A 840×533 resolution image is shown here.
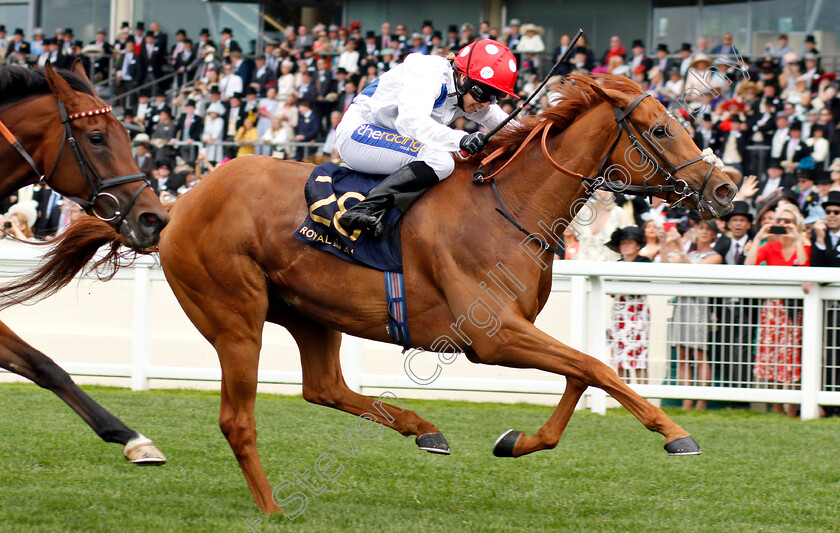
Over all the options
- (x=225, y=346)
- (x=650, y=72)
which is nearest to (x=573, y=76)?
(x=225, y=346)

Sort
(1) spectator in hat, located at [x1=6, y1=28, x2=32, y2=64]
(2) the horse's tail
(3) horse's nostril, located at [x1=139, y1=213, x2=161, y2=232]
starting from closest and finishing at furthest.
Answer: (3) horse's nostril, located at [x1=139, y1=213, x2=161, y2=232] < (2) the horse's tail < (1) spectator in hat, located at [x1=6, y1=28, x2=32, y2=64]

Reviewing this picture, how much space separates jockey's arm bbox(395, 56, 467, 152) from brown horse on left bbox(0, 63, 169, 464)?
1.07m

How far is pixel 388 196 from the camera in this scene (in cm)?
387

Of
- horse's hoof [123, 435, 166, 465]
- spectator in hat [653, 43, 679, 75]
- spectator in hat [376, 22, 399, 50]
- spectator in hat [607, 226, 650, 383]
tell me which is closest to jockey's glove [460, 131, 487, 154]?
horse's hoof [123, 435, 166, 465]

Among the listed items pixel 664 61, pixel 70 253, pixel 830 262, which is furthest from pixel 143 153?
pixel 830 262

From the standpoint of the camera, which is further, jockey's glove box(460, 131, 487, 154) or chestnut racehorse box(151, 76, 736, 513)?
jockey's glove box(460, 131, 487, 154)

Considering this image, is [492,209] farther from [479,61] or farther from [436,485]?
[436,485]

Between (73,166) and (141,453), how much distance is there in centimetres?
117

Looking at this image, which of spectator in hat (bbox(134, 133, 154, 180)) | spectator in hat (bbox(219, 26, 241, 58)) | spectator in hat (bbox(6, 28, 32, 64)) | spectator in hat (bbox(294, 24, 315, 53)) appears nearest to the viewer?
spectator in hat (bbox(134, 133, 154, 180))

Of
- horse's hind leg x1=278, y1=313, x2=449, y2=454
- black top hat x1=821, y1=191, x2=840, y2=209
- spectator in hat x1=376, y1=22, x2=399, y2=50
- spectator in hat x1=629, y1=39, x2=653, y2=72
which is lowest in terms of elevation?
horse's hind leg x1=278, y1=313, x2=449, y2=454

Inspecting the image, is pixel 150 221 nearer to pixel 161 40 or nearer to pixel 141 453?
pixel 141 453

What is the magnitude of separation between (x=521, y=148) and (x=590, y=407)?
11.0 ft

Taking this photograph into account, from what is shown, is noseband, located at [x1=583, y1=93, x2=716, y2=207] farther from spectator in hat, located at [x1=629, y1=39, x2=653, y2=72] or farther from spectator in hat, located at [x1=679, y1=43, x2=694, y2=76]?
spectator in hat, located at [x1=629, y1=39, x2=653, y2=72]

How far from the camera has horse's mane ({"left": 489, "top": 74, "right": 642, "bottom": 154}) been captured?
388 centimetres
